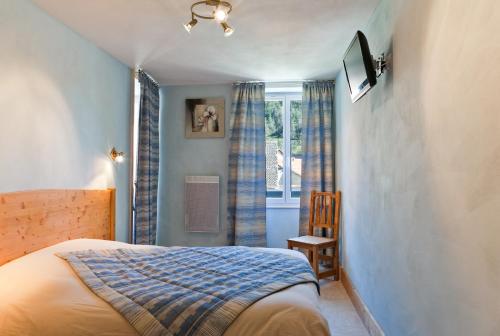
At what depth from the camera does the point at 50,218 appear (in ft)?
8.54

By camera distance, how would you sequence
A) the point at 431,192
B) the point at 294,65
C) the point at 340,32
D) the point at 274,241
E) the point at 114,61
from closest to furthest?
1. the point at 431,192
2. the point at 340,32
3. the point at 114,61
4. the point at 294,65
5. the point at 274,241

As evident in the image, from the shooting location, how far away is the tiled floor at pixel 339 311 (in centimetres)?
277

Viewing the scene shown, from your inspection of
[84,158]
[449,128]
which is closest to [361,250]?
[449,128]

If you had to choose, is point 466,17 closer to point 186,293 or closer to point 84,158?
point 186,293

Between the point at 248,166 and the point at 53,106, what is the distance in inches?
94.3

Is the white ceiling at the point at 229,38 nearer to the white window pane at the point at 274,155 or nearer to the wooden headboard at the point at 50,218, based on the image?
the white window pane at the point at 274,155

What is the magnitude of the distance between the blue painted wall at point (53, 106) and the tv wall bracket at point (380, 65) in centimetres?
239

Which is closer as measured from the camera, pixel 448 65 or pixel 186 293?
pixel 448 65

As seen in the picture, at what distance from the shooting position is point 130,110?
3977mm

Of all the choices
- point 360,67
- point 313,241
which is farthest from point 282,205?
point 360,67

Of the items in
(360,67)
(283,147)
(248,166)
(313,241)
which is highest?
(360,67)

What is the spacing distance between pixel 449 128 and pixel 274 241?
344 cm

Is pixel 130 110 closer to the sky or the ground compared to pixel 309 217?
closer to the sky

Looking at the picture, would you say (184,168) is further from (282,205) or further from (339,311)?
(339,311)
